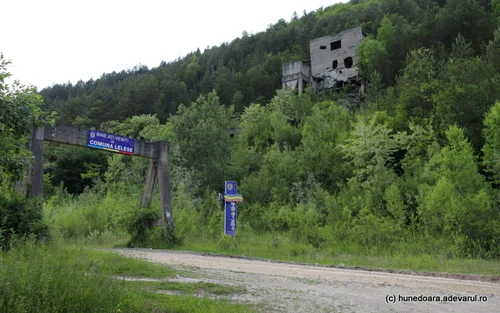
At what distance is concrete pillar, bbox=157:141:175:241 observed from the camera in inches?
739

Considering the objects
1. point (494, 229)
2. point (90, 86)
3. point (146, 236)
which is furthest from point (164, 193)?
point (90, 86)

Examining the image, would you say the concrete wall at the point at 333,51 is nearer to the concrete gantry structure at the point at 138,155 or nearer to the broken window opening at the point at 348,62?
the broken window opening at the point at 348,62

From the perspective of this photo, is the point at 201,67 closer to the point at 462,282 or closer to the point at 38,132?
the point at 38,132

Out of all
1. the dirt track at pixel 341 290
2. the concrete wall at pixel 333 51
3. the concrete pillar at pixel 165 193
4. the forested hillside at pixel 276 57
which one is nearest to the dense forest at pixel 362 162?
the forested hillside at pixel 276 57

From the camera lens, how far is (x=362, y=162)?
30.9 m

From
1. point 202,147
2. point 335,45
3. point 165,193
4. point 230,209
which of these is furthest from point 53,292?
point 335,45

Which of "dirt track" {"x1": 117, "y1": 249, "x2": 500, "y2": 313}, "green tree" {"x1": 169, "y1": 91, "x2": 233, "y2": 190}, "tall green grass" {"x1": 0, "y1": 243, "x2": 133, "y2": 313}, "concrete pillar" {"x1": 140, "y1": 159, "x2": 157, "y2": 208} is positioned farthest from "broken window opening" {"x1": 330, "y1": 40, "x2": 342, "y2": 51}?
"tall green grass" {"x1": 0, "y1": 243, "x2": 133, "y2": 313}

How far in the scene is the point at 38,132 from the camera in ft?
51.5

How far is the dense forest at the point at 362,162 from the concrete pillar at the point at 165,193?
860 millimetres

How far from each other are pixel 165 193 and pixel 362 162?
54.9 feet

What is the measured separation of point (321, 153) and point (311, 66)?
84.2 feet

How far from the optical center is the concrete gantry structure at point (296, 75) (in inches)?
2206

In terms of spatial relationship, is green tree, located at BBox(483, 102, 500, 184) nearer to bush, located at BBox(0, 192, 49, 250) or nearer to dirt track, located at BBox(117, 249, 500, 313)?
dirt track, located at BBox(117, 249, 500, 313)

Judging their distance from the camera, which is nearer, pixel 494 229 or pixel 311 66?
pixel 494 229
